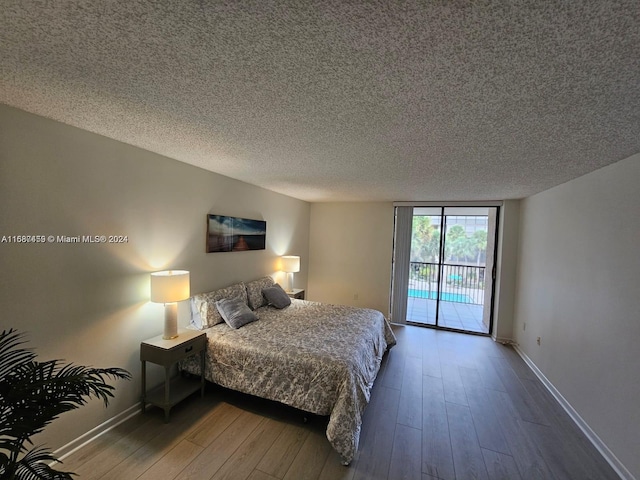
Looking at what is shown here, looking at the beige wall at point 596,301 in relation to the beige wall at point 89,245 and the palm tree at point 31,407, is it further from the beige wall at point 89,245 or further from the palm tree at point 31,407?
the beige wall at point 89,245

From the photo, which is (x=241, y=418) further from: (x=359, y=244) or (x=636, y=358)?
(x=359, y=244)

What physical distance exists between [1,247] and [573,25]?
2.96 meters

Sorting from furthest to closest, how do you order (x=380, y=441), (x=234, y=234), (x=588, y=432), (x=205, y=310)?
(x=234, y=234) → (x=205, y=310) → (x=588, y=432) → (x=380, y=441)

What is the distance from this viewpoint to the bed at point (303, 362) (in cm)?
205

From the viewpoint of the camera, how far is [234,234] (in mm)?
3482

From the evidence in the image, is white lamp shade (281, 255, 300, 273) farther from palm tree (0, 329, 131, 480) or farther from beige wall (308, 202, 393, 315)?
palm tree (0, 329, 131, 480)

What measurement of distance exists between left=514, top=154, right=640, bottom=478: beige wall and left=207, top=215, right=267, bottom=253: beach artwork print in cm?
375

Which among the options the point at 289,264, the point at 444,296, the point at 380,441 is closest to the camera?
the point at 380,441

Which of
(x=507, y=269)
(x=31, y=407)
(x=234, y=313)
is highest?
(x=507, y=269)

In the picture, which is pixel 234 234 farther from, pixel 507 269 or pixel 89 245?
pixel 507 269

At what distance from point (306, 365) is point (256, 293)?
165cm

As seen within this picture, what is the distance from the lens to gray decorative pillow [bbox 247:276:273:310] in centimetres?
353

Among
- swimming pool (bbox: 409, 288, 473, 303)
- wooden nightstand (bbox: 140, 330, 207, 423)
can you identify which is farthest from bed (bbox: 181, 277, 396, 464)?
swimming pool (bbox: 409, 288, 473, 303)

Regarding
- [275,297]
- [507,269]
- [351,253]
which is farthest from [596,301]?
[351,253]
